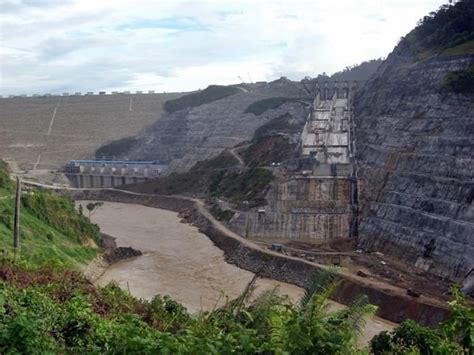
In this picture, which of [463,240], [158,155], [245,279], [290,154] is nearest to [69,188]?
[158,155]

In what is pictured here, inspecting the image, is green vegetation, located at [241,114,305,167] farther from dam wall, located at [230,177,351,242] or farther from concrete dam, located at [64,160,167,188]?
concrete dam, located at [64,160,167,188]

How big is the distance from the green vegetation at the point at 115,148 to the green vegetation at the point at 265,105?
20.6 metres

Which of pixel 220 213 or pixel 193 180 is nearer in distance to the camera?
pixel 220 213

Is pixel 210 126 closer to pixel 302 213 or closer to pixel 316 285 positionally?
pixel 302 213

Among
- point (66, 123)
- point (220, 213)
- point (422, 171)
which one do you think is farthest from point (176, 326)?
point (66, 123)

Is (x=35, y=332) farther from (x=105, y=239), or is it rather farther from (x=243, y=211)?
(x=243, y=211)

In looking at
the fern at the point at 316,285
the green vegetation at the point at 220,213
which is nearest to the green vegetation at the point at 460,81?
the green vegetation at the point at 220,213

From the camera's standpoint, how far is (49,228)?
1433 inches

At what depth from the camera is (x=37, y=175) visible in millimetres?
86125

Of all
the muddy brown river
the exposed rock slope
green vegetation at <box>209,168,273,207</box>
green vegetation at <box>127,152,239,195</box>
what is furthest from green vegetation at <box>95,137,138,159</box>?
the exposed rock slope

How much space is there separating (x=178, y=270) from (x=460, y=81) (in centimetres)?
2566

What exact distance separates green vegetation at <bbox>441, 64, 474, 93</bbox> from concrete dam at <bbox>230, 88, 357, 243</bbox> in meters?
10.1

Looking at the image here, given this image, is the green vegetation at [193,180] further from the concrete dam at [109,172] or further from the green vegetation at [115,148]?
the green vegetation at [115,148]

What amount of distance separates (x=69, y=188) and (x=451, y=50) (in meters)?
53.1
